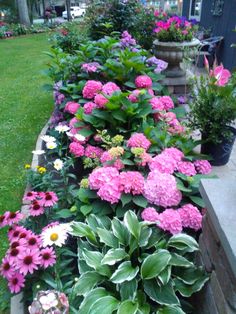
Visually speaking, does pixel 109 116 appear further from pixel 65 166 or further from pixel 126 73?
pixel 126 73

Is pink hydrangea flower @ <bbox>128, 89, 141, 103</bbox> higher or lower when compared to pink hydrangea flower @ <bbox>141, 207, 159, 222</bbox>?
higher

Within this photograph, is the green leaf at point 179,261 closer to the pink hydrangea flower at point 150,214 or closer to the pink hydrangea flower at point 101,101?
the pink hydrangea flower at point 150,214

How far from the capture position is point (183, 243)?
1.65 m

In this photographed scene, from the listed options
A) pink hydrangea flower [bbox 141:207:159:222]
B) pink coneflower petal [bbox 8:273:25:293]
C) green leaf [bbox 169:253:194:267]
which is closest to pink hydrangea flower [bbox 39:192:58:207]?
pink coneflower petal [bbox 8:273:25:293]

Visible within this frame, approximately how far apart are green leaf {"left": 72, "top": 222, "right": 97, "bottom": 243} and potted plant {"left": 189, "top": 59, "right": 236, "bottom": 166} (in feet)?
4.03

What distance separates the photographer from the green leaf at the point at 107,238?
1.70m

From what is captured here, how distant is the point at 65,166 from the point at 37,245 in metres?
0.96

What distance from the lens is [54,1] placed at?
→ 130 ft

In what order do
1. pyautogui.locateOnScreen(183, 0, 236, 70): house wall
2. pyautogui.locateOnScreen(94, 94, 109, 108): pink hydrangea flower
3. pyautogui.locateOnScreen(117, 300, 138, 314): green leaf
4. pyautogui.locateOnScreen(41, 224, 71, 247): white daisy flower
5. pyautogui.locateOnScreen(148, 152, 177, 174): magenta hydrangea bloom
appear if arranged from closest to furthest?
1. pyautogui.locateOnScreen(117, 300, 138, 314): green leaf
2. pyautogui.locateOnScreen(41, 224, 71, 247): white daisy flower
3. pyautogui.locateOnScreen(148, 152, 177, 174): magenta hydrangea bloom
4. pyautogui.locateOnScreen(94, 94, 109, 108): pink hydrangea flower
5. pyautogui.locateOnScreen(183, 0, 236, 70): house wall

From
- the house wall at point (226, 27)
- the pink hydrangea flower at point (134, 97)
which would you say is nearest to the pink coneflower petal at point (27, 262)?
the pink hydrangea flower at point (134, 97)

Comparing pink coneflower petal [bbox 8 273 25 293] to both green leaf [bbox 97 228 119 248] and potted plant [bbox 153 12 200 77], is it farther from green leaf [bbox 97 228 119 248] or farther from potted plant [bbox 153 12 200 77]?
potted plant [bbox 153 12 200 77]

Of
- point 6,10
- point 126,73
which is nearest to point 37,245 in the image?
point 126,73

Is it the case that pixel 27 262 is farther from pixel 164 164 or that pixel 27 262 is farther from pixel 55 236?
pixel 164 164

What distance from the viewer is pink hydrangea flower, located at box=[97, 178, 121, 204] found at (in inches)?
73.6
